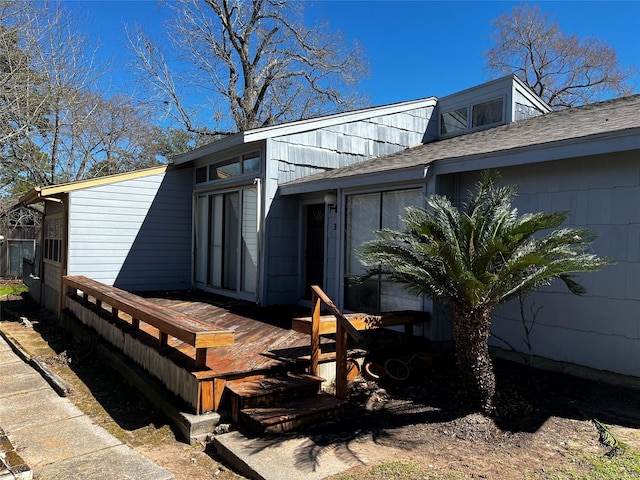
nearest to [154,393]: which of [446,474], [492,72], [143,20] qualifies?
[446,474]

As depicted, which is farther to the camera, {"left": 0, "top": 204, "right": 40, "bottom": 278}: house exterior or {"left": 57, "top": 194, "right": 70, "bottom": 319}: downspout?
{"left": 0, "top": 204, "right": 40, "bottom": 278}: house exterior

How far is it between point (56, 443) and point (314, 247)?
5.24 m

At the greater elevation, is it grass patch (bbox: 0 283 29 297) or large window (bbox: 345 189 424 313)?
large window (bbox: 345 189 424 313)

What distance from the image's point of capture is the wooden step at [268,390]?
4.17m

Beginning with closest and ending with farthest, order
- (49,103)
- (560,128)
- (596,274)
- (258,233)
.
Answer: (596,274), (560,128), (258,233), (49,103)

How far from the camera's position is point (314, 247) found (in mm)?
8562

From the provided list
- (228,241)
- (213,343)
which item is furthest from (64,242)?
(213,343)

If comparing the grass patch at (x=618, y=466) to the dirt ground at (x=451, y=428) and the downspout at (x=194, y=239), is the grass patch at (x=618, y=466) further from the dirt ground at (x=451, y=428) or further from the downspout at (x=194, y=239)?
the downspout at (x=194, y=239)

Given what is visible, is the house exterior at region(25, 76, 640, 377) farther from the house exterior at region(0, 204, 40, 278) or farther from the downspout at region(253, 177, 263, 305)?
the house exterior at region(0, 204, 40, 278)

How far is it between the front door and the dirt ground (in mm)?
3299

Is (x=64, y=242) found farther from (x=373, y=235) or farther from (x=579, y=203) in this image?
(x=579, y=203)

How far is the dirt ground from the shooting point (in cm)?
333

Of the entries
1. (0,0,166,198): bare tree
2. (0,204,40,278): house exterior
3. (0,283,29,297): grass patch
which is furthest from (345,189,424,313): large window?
(0,204,40,278): house exterior

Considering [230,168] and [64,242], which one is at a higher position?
[230,168]
